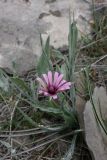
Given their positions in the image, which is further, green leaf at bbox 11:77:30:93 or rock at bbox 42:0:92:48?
rock at bbox 42:0:92:48

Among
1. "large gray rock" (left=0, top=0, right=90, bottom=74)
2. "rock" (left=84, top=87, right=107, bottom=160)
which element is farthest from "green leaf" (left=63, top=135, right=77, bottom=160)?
"large gray rock" (left=0, top=0, right=90, bottom=74)

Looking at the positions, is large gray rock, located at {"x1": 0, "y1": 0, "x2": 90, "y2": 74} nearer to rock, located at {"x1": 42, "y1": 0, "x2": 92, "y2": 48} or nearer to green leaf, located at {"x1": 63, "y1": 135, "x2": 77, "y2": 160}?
rock, located at {"x1": 42, "y1": 0, "x2": 92, "y2": 48}

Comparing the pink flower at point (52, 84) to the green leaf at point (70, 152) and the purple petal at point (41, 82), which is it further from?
the green leaf at point (70, 152)

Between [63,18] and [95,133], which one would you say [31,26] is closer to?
[63,18]

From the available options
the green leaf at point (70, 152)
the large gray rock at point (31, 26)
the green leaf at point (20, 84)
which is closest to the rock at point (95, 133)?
the green leaf at point (70, 152)

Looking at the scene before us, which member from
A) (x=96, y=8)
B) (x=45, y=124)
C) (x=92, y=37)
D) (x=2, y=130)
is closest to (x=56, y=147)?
(x=45, y=124)

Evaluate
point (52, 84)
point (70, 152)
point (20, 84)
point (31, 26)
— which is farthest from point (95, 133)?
point (31, 26)
